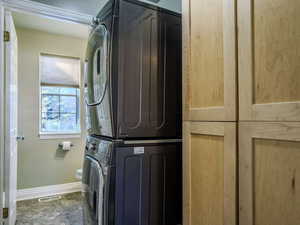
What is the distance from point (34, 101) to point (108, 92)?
255cm

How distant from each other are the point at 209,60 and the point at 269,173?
22.9 inches

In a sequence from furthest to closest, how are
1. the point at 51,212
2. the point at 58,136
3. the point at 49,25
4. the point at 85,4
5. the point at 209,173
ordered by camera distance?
the point at 58,136 < the point at 49,25 < the point at 51,212 < the point at 85,4 < the point at 209,173

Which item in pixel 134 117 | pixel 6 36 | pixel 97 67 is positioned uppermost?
pixel 6 36

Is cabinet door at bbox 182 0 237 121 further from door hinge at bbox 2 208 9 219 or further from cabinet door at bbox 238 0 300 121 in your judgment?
door hinge at bbox 2 208 9 219

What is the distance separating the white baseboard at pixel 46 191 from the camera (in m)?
3.15

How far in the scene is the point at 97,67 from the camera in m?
1.45

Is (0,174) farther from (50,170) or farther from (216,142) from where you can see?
(216,142)

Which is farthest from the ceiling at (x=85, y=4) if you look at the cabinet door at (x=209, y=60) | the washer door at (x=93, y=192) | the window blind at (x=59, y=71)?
the window blind at (x=59, y=71)

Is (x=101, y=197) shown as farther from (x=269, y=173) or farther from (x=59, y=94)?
(x=59, y=94)

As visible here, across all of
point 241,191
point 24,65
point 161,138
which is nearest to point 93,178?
point 161,138

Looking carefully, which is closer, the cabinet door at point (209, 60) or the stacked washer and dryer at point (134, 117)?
the cabinet door at point (209, 60)

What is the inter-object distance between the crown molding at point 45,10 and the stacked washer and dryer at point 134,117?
657 millimetres

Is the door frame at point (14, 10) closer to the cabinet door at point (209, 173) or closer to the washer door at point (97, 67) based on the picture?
the washer door at point (97, 67)

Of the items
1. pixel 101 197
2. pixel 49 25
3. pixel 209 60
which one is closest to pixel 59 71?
pixel 49 25
